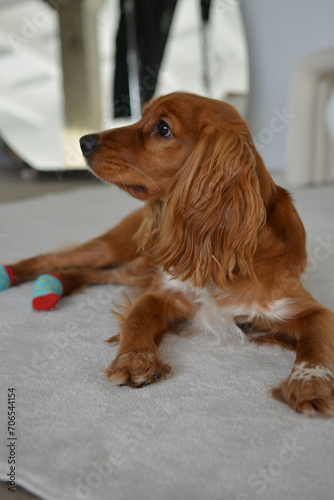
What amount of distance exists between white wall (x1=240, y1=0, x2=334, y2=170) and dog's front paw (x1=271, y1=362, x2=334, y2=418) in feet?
15.5

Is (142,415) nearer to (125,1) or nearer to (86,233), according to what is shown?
(86,233)

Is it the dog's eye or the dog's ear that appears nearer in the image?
the dog's ear

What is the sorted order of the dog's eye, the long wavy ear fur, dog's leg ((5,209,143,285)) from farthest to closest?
dog's leg ((5,209,143,285))
the dog's eye
the long wavy ear fur

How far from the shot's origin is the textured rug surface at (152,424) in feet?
2.99

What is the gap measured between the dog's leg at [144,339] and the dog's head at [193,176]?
170 millimetres

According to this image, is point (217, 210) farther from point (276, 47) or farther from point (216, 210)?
point (276, 47)

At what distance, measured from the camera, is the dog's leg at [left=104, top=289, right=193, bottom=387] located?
1.27 m

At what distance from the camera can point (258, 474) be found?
93 centimetres

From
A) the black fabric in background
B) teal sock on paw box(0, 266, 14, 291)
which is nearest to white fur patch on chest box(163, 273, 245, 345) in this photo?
teal sock on paw box(0, 266, 14, 291)

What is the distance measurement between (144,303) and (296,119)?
3558 millimetres

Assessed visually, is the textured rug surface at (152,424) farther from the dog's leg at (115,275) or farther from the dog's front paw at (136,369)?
the dog's leg at (115,275)

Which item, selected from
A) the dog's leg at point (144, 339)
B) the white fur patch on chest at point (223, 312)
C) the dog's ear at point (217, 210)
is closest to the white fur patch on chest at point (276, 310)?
the white fur patch on chest at point (223, 312)

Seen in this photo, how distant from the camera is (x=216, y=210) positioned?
146 cm

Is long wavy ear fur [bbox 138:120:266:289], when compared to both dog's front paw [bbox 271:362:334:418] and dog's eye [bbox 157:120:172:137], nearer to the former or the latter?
dog's eye [bbox 157:120:172:137]
